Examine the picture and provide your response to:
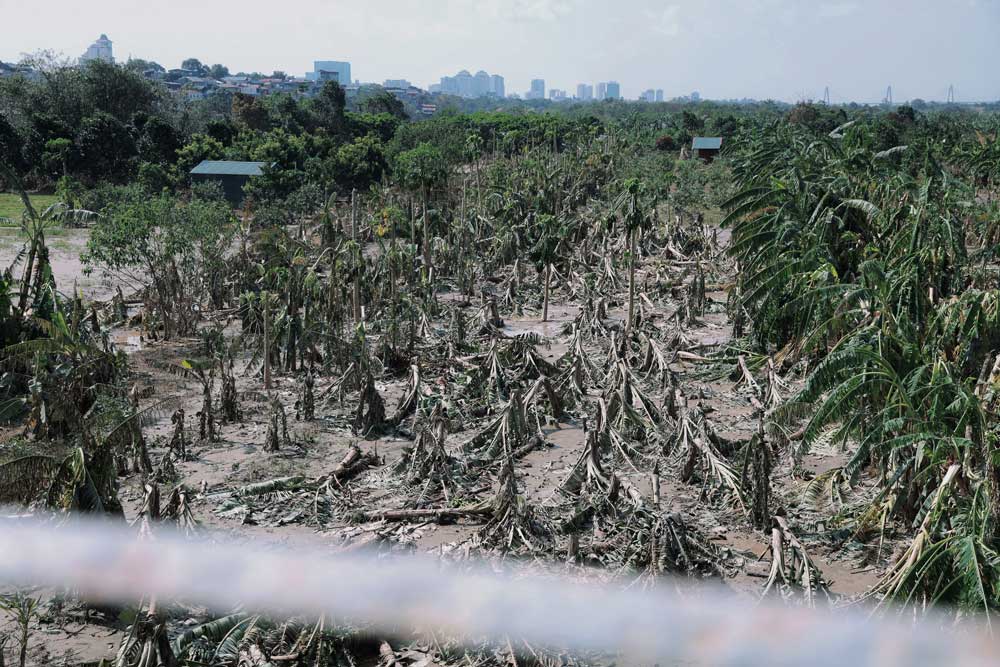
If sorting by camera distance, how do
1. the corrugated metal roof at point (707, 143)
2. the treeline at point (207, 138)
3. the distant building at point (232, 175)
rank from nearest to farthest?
1. the distant building at point (232, 175)
2. the treeline at point (207, 138)
3. the corrugated metal roof at point (707, 143)

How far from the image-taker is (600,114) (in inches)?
4478

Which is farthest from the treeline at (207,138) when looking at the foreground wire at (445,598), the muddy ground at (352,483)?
the foreground wire at (445,598)

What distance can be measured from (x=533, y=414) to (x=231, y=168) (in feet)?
99.0

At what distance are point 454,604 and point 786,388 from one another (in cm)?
961

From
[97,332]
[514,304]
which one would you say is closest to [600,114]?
[514,304]

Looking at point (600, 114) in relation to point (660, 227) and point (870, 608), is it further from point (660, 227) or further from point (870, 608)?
point (870, 608)

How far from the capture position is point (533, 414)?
47.2ft

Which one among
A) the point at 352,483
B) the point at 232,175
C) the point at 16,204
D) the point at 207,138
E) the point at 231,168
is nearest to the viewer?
the point at 352,483

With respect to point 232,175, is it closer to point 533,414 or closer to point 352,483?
point 533,414

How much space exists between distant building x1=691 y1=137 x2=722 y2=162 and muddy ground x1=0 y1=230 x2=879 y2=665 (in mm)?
43202

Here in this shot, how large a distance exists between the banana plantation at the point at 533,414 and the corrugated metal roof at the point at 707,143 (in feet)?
101

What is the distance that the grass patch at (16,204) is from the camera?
110 ft

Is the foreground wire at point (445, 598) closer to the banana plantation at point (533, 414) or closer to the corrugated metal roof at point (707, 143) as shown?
the banana plantation at point (533, 414)

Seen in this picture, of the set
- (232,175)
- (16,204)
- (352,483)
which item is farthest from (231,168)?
(352,483)
